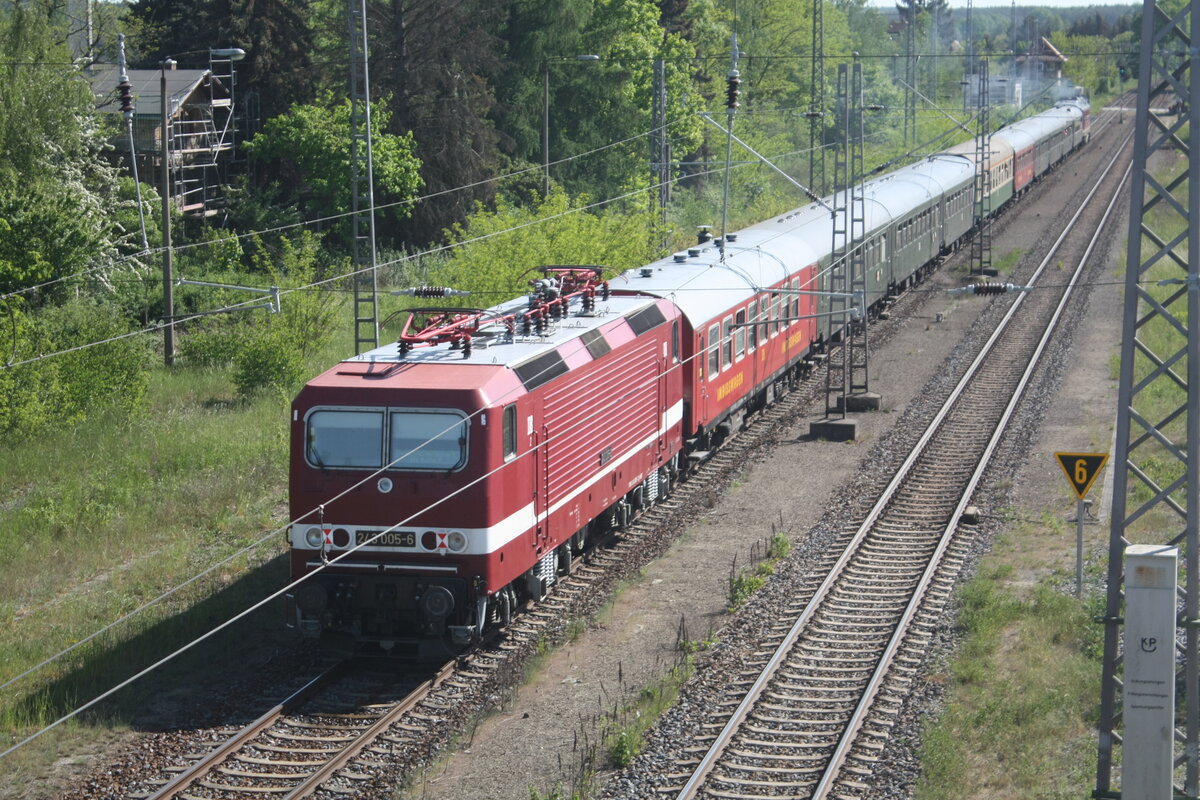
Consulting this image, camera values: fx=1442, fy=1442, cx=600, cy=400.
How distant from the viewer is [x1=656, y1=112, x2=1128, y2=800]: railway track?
1332 cm

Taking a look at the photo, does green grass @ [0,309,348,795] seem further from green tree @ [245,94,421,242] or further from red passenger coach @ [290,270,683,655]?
green tree @ [245,94,421,242]

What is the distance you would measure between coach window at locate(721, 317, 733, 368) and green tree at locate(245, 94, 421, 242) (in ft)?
79.6

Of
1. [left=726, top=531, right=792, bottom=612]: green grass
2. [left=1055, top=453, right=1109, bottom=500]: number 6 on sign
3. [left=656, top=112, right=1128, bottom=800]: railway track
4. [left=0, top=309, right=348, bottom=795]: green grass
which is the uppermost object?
[left=1055, top=453, right=1109, bottom=500]: number 6 on sign

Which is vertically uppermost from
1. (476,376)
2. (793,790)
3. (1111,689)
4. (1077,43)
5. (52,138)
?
(1077,43)

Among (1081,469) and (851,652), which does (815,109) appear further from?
(851,652)

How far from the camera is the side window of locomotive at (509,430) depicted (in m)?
15.4

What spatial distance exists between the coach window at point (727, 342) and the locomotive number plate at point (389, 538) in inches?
431

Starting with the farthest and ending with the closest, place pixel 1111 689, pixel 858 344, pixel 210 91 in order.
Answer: pixel 210 91
pixel 858 344
pixel 1111 689

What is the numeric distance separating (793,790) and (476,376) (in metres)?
5.46

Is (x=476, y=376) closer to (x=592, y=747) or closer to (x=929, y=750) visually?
(x=592, y=747)

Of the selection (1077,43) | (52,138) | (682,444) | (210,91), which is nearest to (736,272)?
(682,444)

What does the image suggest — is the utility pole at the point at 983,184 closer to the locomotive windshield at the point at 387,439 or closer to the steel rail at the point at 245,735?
the locomotive windshield at the point at 387,439

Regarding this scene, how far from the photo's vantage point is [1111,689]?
36.4ft

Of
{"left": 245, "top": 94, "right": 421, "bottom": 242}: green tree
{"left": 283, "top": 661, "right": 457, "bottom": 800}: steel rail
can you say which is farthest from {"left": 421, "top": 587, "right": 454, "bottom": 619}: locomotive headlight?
{"left": 245, "top": 94, "right": 421, "bottom": 242}: green tree
